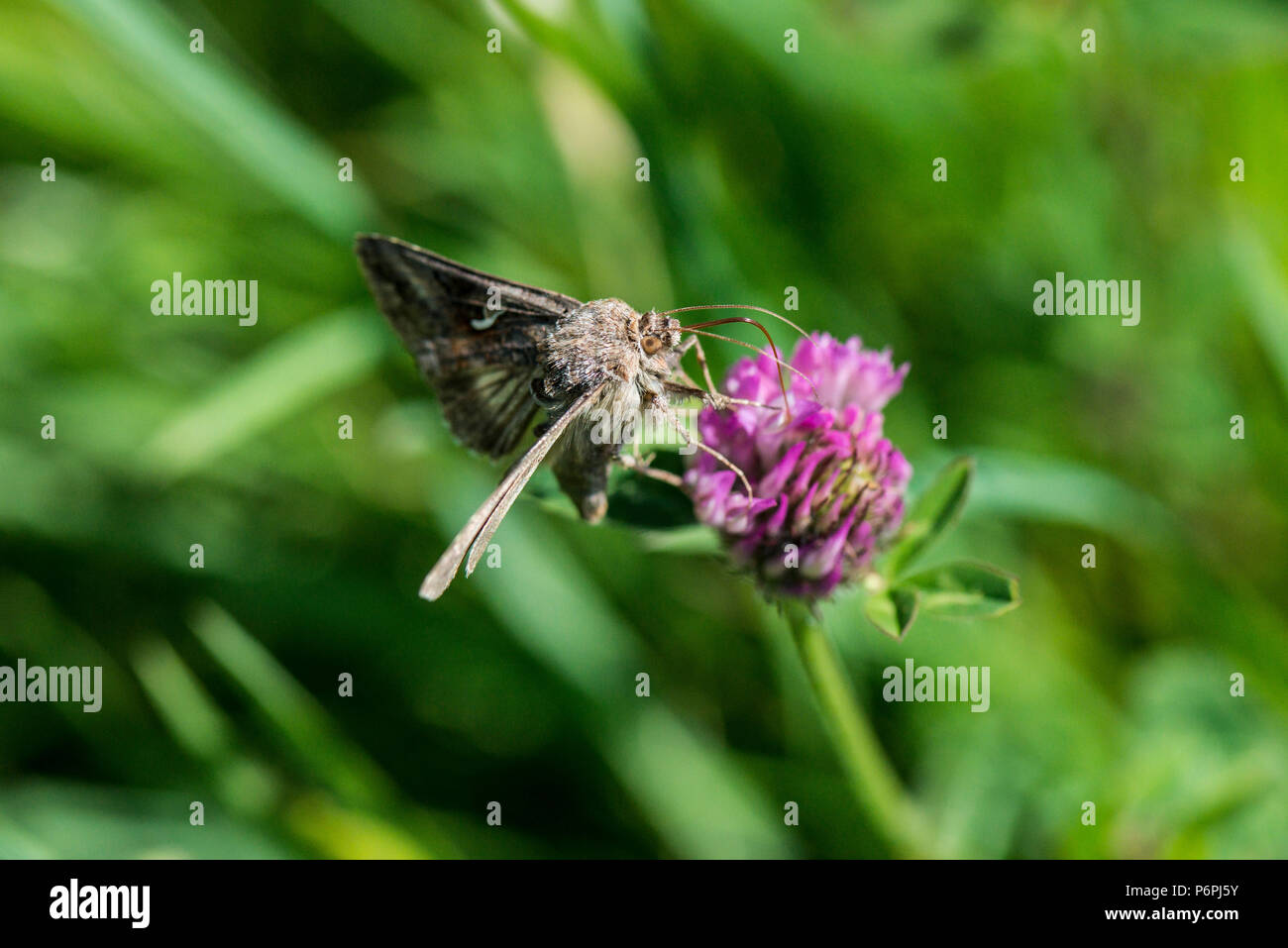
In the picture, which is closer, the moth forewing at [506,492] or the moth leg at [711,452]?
the moth forewing at [506,492]

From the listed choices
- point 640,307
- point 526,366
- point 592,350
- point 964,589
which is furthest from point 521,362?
point 640,307

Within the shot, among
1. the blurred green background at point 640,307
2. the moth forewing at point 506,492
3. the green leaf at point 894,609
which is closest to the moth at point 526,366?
the moth forewing at point 506,492

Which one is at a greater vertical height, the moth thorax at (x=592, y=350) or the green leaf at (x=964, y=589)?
the moth thorax at (x=592, y=350)

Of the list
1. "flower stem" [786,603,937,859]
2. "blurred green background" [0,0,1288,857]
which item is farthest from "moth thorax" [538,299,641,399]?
"blurred green background" [0,0,1288,857]

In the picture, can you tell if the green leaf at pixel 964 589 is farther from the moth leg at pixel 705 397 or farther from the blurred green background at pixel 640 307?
the blurred green background at pixel 640 307

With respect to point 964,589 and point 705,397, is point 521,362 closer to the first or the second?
point 705,397

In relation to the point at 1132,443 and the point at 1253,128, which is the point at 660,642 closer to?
the point at 1132,443
